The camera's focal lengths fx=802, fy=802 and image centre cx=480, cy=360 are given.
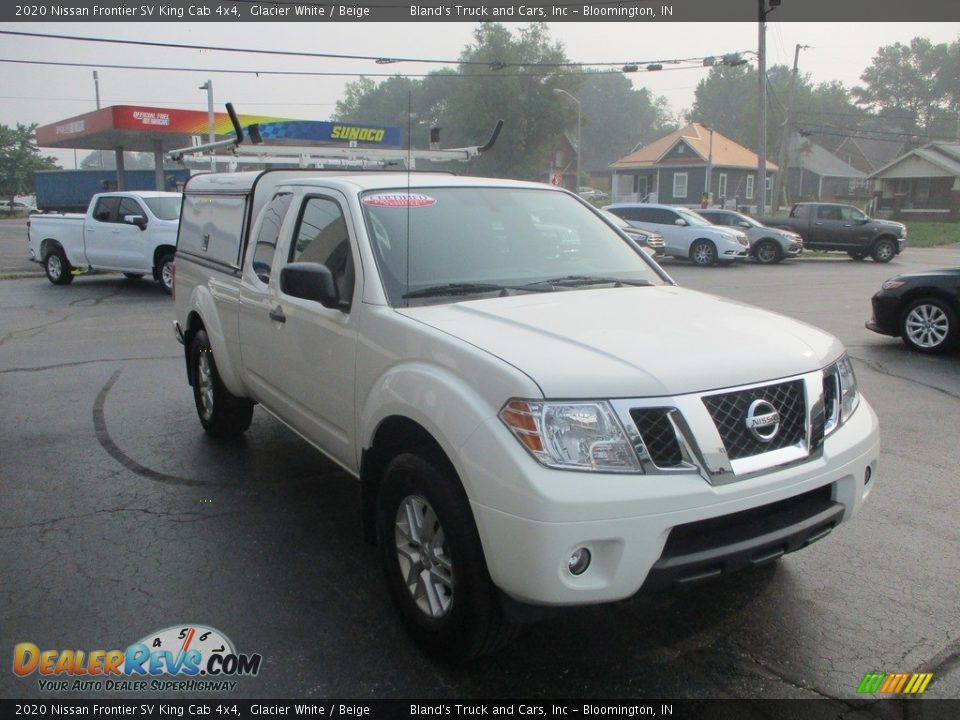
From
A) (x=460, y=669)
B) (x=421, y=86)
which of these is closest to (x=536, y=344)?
(x=460, y=669)

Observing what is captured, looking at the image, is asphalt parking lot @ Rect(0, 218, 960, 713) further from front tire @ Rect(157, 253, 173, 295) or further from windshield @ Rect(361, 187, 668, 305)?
front tire @ Rect(157, 253, 173, 295)

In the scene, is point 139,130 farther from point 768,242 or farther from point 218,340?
point 218,340

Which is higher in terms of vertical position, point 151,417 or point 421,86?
point 421,86

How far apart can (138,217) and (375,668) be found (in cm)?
1420

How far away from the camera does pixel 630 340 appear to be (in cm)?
298

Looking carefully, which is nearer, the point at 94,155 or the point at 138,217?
the point at 138,217

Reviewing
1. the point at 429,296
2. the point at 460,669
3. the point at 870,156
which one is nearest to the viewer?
the point at 460,669

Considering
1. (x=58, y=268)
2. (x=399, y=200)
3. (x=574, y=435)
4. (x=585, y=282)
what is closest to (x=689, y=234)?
(x=58, y=268)

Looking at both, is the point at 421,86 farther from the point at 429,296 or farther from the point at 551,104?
the point at 429,296

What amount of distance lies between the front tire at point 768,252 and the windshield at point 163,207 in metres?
16.5

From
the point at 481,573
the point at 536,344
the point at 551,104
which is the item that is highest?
the point at 551,104

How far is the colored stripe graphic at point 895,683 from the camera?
2930mm

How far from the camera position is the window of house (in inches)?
2183

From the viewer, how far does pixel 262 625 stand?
11.1ft
